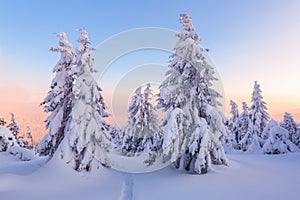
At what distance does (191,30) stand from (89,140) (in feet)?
39.5

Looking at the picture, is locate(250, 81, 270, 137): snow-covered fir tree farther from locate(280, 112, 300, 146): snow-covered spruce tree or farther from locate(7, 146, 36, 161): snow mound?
locate(7, 146, 36, 161): snow mound

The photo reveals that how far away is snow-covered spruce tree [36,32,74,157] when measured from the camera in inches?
728

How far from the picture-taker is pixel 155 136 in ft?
115

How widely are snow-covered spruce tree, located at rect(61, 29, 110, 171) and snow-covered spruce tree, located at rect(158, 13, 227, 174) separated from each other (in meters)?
5.34

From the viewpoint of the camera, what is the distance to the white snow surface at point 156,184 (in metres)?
11.7

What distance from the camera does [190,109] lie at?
16.6 meters

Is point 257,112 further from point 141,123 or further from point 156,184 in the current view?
point 156,184

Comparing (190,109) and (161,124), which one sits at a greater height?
(190,109)

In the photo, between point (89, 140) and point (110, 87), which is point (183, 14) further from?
point (89, 140)

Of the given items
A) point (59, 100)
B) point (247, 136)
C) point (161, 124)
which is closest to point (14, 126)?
point (59, 100)

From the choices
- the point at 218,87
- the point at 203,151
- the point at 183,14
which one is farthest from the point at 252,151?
the point at 183,14

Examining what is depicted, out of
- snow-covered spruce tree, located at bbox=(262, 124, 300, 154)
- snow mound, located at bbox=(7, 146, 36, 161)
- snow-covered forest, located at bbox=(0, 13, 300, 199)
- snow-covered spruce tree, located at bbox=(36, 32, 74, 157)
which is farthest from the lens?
snow mound, located at bbox=(7, 146, 36, 161)

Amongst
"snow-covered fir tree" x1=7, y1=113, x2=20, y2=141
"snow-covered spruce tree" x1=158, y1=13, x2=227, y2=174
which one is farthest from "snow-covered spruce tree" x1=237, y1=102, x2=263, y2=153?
"snow-covered fir tree" x1=7, y1=113, x2=20, y2=141

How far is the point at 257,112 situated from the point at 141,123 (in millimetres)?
22165
